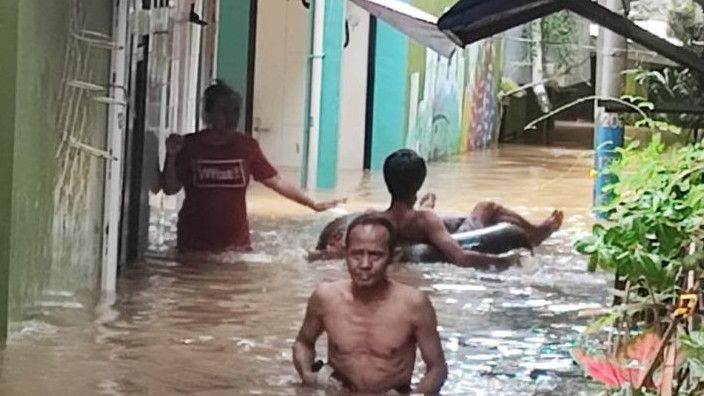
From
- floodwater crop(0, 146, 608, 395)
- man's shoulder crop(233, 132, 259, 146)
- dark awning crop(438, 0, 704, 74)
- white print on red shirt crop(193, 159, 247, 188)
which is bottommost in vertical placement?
floodwater crop(0, 146, 608, 395)

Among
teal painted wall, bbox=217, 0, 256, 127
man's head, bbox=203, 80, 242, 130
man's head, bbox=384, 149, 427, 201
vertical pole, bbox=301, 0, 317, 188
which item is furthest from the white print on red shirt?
teal painted wall, bbox=217, 0, 256, 127

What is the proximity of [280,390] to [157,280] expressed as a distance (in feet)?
11.2

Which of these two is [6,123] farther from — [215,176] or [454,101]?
[454,101]

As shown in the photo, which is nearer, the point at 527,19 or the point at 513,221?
the point at 527,19

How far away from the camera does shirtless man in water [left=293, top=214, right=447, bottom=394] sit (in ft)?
21.0

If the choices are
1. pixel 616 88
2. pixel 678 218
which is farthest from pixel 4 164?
pixel 616 88

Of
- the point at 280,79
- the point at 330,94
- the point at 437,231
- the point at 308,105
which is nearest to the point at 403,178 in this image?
the point at 437,231

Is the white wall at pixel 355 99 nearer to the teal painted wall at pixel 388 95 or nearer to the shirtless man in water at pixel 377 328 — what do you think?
the teal painted wall at pixel 388 95

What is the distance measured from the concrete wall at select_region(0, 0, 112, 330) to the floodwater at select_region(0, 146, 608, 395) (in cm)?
23

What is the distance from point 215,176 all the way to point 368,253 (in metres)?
4.67

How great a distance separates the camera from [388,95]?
865 inches

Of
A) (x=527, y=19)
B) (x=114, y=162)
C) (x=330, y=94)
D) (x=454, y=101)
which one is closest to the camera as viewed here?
(x=527, y=19)

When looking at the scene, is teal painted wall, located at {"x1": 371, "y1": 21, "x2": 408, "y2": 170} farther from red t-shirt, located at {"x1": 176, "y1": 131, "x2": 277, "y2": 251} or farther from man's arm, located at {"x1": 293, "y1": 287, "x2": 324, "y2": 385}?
man's arm, located at {"x1": 293, "y1": 287, "x2": 324, "y2": 385}

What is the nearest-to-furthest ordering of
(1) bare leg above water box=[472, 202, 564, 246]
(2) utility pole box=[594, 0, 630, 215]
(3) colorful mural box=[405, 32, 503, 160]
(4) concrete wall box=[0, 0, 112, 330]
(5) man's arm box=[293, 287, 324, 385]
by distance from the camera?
(5) man's arm box=[293, 287, 324, 385] → (4) concrete wall box=[0, 0, 112, 330] → (1) bare leg above water box=[472, 202, 564, 246] → (2) utility pole box=[594, 0, 630, 215] → (3) colorful mural box=[405, 32, 503, 160]
